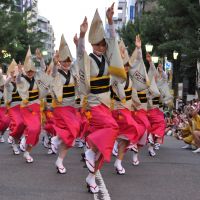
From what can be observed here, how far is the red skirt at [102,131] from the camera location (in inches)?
297

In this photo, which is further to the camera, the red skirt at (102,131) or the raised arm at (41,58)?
the raised arm at (41,58)

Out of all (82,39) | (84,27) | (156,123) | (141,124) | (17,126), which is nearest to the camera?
(84,27)

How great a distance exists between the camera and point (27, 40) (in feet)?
149

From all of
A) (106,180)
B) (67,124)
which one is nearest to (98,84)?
(106,180)

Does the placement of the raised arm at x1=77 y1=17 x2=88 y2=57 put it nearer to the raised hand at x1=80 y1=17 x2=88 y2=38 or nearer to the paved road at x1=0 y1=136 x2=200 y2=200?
the raised hand at x1=80 y1=17 x2=88 y2=38

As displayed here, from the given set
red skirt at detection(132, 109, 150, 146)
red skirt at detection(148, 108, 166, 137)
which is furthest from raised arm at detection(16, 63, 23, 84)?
red skirt at detection(148, 108, 166, 137)

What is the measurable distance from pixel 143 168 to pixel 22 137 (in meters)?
2.99

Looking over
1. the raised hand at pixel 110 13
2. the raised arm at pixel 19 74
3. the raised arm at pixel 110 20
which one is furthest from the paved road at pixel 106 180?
the raised hand at pixel 110 13

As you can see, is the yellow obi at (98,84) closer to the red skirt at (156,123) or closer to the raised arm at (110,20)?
the raised arm at (110,20)

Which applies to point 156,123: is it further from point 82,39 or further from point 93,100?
point 82,39

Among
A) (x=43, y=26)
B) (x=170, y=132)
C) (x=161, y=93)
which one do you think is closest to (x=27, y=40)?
(x=170, y=132)

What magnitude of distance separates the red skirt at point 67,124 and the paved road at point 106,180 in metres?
0.54

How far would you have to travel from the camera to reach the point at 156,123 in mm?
13156

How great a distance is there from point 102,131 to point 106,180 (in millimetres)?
1203
